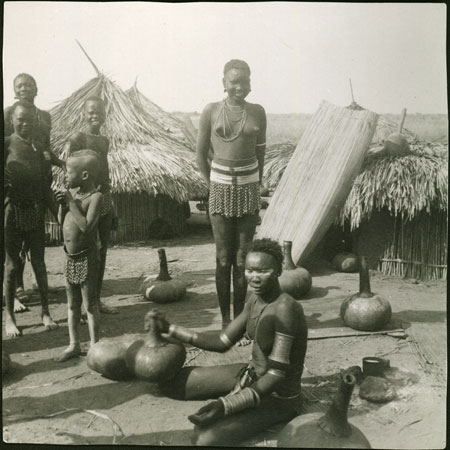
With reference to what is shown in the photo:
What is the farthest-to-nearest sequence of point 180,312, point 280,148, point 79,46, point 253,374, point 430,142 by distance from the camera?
point 280,148, point 430,142, point 180,312, point 79,46, point 253,374

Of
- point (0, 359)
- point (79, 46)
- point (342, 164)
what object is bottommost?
point (0, 359)

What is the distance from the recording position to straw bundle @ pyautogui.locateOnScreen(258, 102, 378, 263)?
20.5ft

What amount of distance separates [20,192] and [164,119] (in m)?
6.04

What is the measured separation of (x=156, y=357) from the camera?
331 cm

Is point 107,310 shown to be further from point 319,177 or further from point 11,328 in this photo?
point 319,177

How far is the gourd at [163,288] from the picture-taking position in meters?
5.57

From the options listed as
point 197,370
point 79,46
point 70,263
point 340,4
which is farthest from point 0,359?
point 340,4

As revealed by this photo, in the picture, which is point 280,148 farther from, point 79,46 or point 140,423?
point 140,423

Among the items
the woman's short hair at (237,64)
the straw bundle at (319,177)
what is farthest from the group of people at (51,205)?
the straw bundle at (319,177)

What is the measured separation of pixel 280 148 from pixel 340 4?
4.10 meters

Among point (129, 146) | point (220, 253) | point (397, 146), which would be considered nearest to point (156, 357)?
point (220, 253)

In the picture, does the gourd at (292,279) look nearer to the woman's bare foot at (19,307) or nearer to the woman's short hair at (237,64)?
the woman's short hair at (237,64)

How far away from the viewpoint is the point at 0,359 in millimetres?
3713

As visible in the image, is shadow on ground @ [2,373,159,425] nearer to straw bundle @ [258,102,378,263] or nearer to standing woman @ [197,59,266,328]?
standing woman @ [197,59,266,328]
